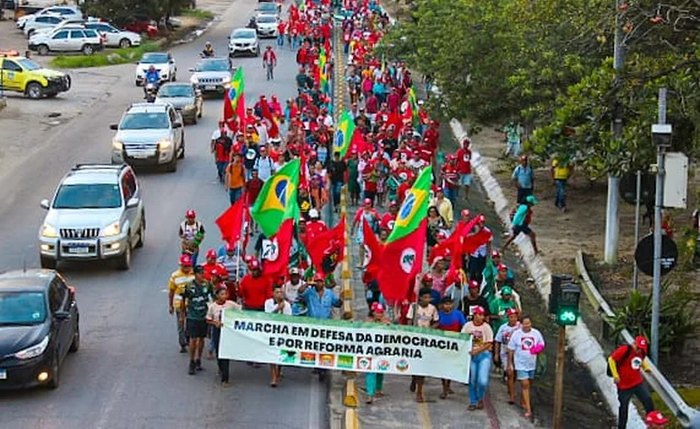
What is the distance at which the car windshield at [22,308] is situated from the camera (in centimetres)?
1677

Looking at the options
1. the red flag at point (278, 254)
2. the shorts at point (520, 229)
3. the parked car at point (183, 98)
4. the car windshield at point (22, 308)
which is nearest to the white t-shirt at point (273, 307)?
the red flag at point (278, 254)

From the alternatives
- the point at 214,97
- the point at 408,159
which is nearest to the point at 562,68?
the point at 408,159

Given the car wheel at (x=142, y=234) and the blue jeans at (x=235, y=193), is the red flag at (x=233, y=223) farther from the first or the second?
the blue jeans at (x=235, y=193)

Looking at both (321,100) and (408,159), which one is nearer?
(408,159)

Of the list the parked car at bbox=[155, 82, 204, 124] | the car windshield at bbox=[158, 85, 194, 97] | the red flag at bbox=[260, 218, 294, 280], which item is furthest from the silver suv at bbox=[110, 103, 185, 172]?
the red flag at bbox=[260, 218, 294, 280]

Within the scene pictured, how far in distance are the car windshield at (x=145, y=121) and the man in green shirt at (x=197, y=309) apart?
16.5 m

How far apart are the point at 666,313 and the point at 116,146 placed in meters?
17.4

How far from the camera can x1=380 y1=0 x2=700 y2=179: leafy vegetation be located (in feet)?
63.2

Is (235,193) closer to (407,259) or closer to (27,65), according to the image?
(407,259)

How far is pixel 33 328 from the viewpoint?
655 inches

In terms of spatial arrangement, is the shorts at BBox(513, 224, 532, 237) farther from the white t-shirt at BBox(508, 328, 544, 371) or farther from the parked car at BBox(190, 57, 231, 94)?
the parked car at BBox(190, 57, 231, 94)

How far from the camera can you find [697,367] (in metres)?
18.8

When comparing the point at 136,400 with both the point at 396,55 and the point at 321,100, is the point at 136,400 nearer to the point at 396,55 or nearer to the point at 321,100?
the point at 321,100

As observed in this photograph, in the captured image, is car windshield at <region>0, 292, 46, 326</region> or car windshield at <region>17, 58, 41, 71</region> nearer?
car windshield at <region>0, 292, 46, 326</region>
